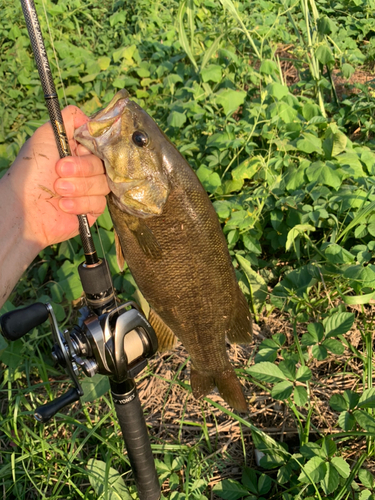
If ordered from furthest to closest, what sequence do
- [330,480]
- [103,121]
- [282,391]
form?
[282,391] < [330,480] < [103,121]

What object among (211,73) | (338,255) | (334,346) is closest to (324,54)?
(211,73)

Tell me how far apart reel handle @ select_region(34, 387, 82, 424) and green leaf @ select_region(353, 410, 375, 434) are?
3.77 ft

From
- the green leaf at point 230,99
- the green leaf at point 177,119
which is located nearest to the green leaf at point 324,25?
the green leaf at point 230,99

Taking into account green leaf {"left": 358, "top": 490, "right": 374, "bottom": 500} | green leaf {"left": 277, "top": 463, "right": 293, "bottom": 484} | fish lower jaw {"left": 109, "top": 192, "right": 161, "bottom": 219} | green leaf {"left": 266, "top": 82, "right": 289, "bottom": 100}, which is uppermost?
fish lower jaw {"left": 109, "top": 192, "right": 161, "bottom": 219}

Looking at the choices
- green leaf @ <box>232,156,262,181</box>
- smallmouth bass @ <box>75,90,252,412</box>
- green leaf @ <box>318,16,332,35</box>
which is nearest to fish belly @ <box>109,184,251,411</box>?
smallmouth bass @ <box>75,90,252,412</box>

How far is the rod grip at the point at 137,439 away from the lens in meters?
1.70

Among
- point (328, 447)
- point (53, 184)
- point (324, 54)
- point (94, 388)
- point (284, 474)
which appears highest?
point (53, 184)

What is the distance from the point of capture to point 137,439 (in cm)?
176

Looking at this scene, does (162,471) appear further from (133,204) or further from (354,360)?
(133,204)

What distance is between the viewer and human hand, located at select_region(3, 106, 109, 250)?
164cm

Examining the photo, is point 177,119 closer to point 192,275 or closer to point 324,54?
point 324,54

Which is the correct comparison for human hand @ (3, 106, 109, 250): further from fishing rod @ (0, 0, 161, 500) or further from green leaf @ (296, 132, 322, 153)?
green leaf @ (296, 132, 322, 153)

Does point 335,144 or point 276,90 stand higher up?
point 276,90

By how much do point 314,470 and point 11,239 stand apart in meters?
1.64
